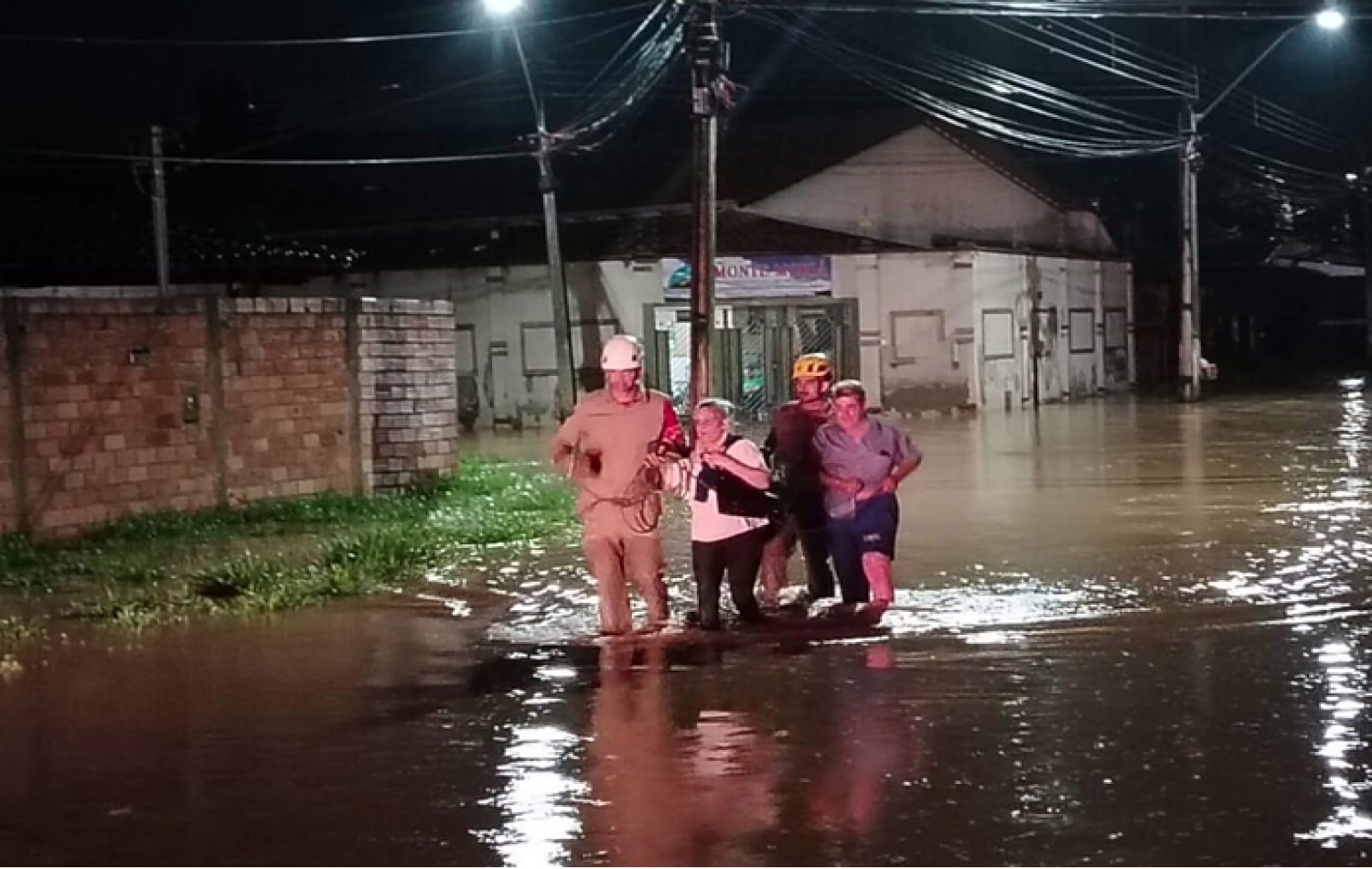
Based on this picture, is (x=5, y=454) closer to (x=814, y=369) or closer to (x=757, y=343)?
(x=814, y=369)

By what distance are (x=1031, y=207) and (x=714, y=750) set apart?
1398 inches

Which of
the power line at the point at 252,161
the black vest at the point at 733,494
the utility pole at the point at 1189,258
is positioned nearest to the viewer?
the black vest at the point at 733,494

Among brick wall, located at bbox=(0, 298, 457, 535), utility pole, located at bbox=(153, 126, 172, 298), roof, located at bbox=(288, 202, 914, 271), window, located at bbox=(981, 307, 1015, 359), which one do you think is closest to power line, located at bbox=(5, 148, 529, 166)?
utility pole, located at bbox=(153, 126, 172, 298)

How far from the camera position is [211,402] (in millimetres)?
16703

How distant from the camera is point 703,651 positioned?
10.1 metres

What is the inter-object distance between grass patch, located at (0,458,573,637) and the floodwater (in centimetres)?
60

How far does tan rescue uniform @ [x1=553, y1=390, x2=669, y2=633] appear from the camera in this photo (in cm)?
1020

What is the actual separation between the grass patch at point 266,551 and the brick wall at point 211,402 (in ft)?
0.98

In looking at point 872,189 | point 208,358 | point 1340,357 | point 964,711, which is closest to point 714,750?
point 964,711

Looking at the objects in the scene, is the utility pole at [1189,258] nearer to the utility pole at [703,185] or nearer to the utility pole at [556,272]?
the utility pole at [556,272]

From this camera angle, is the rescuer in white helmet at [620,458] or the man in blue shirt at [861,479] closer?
the rescuer in white helmet at [620,458]

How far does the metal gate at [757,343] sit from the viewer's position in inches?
1399

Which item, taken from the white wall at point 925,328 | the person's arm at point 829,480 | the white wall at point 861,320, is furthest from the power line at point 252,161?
the person's arm at point 829,480

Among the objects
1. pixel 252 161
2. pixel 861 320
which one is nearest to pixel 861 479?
pixel 861 320
